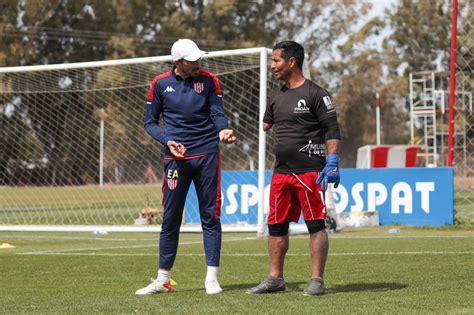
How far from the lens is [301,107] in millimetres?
7945

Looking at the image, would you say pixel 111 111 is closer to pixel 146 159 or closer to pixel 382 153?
pixel 146 159

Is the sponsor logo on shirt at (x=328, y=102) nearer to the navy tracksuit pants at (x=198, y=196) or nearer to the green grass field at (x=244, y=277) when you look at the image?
the navy tracksuit pants at (x=198, y=196)

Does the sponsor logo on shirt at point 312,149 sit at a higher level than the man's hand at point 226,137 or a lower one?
lower

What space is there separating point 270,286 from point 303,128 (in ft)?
4.18

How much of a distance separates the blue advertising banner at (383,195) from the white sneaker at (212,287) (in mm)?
9132

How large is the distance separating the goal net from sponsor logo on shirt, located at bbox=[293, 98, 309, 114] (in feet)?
25.2

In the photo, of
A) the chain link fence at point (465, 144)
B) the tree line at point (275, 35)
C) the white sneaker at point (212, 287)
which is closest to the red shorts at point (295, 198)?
the white sneaker at point (212, 287)

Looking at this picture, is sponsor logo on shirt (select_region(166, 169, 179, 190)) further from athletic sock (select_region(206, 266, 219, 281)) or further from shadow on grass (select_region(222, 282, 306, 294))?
shadow on grass (select_region(222, 282, 306, 294))

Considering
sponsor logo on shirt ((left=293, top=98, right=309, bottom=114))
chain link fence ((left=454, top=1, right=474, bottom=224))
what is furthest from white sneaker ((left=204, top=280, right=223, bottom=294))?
chain link fence ((left=454, top=1, right=474, bottom=224))

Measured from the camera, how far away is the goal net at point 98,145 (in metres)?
18.8

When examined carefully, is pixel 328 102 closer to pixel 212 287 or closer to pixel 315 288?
pixel 315 288

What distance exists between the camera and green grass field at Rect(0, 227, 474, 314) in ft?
22.8

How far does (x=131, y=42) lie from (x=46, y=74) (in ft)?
104

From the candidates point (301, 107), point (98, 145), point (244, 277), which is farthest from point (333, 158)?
point (98, 145)
